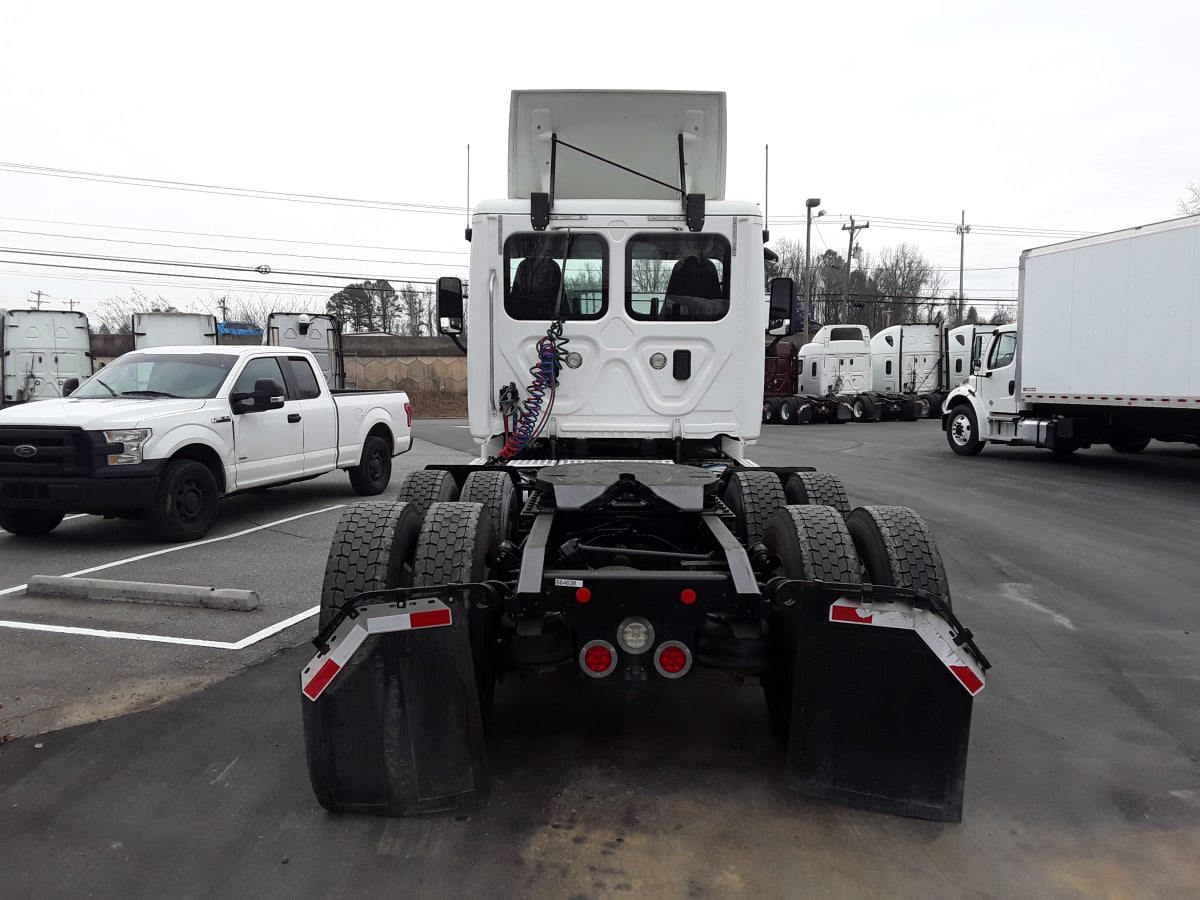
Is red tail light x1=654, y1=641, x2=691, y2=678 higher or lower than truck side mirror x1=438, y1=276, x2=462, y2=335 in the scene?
lower

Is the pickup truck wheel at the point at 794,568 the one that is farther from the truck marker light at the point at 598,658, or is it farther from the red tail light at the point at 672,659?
the truck marker light at the point at 598,658

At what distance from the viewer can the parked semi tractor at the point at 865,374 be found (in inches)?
1136

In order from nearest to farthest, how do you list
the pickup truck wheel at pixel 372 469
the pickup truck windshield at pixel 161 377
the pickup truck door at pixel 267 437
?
the pickup truck windshield at pixel 161 377 < the pickup truck door at pixel 267 437 < the pickup truck wheel at pixel 372 469

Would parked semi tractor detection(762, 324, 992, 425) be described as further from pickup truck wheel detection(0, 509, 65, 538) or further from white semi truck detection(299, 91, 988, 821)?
white semi truck detection(299, 91, 988, 821)

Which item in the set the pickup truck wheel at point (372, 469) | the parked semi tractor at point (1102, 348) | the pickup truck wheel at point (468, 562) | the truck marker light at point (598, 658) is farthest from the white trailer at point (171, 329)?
the truck marker light at point (598, 658)

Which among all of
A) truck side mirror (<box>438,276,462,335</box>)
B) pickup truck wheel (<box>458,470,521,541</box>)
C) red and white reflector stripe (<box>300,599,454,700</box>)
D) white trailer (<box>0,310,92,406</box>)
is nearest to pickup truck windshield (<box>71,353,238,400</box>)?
truck side mirror (<box>438,276,462,335</box>)

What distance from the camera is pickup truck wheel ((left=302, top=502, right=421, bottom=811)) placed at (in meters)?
2.96

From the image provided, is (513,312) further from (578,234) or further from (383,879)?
(383,879)

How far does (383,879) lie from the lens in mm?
2758

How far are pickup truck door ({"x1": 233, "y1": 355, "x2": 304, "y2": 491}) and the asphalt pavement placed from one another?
2.99 meters

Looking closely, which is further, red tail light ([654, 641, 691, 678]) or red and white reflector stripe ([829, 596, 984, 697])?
red tail light ([654, 641, 691, 678])

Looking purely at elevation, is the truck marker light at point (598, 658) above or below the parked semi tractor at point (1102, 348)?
below

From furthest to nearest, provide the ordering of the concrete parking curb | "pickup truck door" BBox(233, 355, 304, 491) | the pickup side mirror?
"pickup truck door" BBox(233, 355, 304, 491) < the pickup side mirror < the concrete parking curb

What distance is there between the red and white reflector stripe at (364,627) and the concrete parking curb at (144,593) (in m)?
3.18
